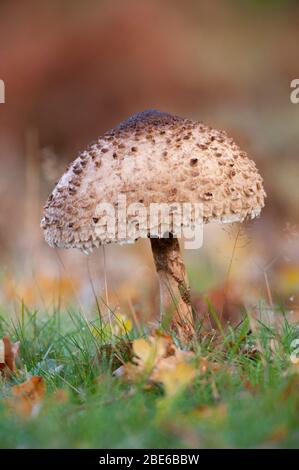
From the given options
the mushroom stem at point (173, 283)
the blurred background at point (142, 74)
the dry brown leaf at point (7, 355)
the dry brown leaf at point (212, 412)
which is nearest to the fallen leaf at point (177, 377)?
the dry brown leaf at point (212, 412)

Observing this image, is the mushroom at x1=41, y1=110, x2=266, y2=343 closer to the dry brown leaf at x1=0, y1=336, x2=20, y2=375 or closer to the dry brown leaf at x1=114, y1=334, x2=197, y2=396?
the dry brown leaf at x1=114, y1=334, x2=197, y2=396

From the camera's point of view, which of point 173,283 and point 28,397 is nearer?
point 28,397

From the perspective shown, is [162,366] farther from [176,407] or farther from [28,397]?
[28,397]

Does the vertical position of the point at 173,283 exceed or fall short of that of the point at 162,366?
it exceeds it

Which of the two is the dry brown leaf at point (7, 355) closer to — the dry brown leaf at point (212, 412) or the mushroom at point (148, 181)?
the mushroom at point (148, 181)

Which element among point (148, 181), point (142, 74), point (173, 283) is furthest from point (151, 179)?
point (142, 74)

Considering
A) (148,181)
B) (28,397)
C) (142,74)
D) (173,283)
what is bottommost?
(28,397)

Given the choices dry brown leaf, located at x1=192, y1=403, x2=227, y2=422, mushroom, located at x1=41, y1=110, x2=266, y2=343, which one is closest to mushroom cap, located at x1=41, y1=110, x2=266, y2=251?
mushroom, located at x1=41, y1=110, x2=266, y2=343
